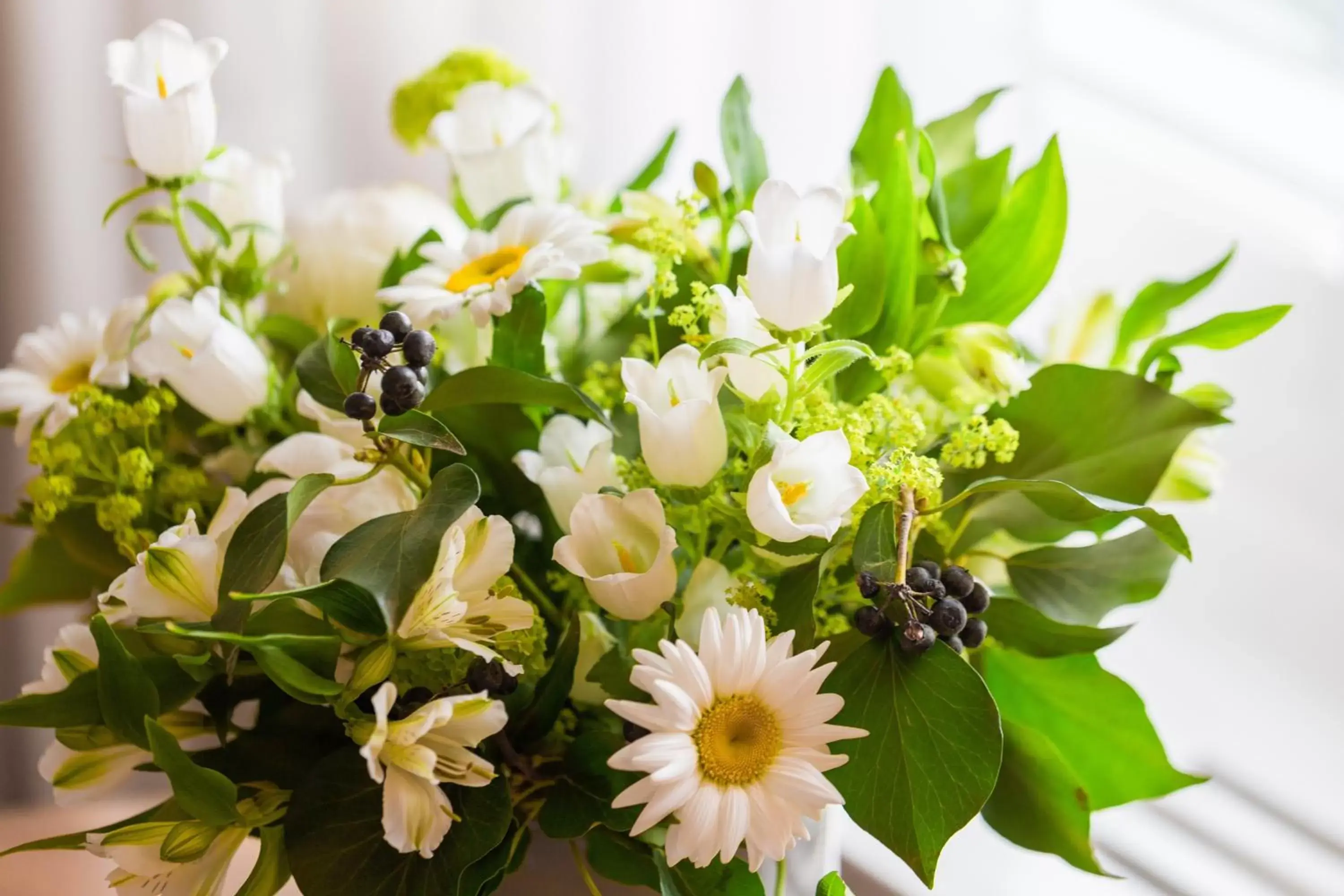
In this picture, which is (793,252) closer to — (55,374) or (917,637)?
(917,637)

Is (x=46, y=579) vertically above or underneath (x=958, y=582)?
underneath

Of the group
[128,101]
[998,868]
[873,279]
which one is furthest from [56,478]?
[998,868]

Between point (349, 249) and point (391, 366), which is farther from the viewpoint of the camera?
point (349, 249)

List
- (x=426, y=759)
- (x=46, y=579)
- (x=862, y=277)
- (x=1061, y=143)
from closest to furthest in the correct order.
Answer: (x=426, y=759)
(x=862, y=277)
(x=46, y=579)
(x=1061, y=143)

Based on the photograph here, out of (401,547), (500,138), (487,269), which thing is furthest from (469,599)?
(500,138)

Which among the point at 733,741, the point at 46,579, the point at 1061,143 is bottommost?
the point at 46,579

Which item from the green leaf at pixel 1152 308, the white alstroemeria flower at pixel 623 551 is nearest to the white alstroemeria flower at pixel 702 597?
the white alstroemeria flower at pixel 623 551

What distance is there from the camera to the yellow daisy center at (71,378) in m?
0.52

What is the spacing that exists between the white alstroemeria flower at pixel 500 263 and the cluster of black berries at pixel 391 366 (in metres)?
0.03

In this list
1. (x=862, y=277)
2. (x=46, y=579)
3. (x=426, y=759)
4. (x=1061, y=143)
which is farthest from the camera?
(x=1061, y=143)

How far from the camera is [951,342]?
18.5 inches

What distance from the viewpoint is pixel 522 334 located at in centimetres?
45

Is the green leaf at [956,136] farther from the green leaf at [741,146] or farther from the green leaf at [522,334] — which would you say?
the green leaf at [522,334]

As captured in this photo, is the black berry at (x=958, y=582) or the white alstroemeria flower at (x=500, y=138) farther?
the white alstroemeria flower at (x=500, y=138)
